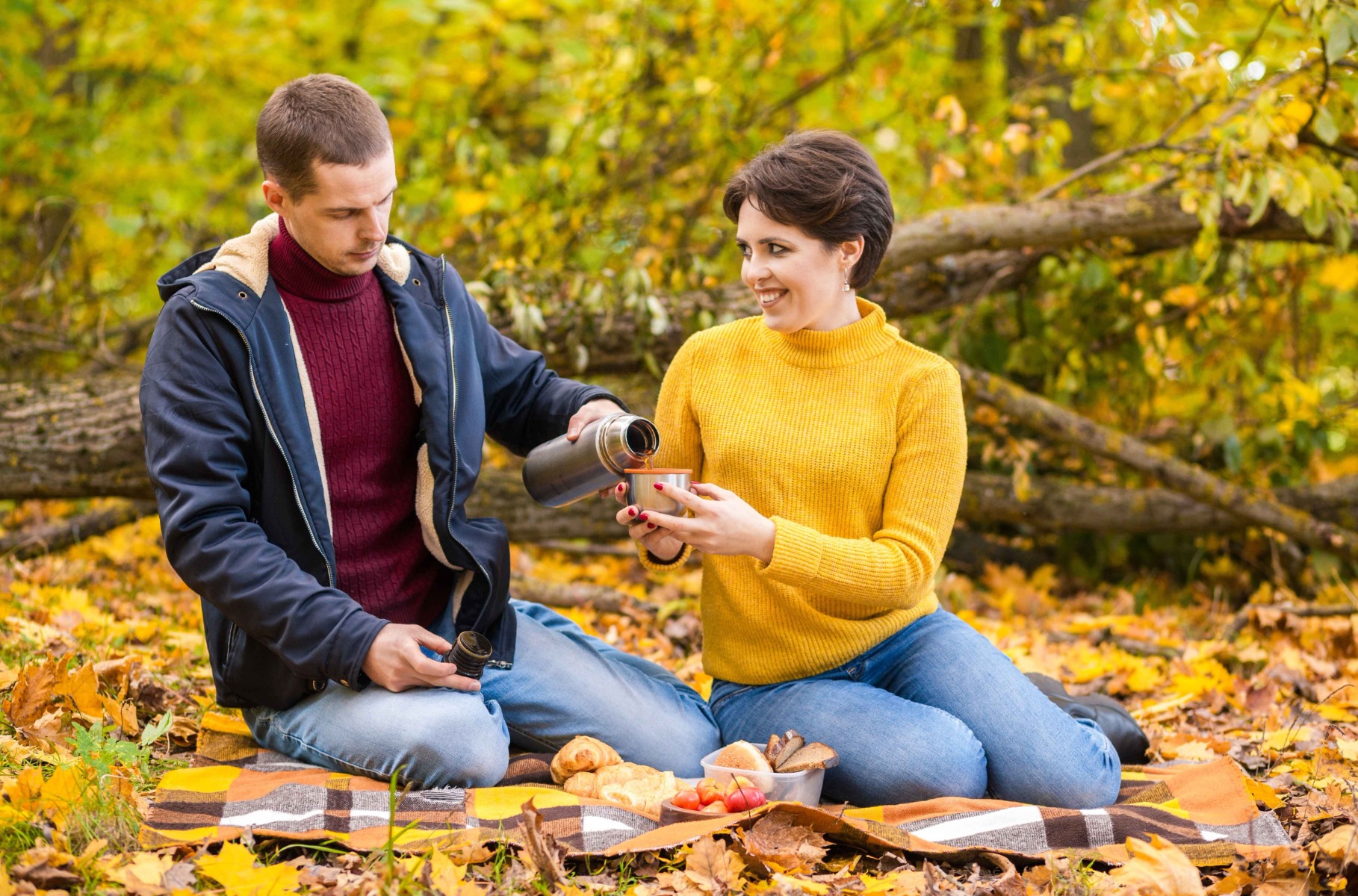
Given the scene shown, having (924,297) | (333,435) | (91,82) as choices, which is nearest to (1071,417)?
(924,297)

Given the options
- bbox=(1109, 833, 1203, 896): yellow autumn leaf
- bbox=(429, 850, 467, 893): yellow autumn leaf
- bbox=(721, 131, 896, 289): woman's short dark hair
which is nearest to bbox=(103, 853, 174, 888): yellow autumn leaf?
bbox=(429, 850, 467, 893): yellow autumn leaf

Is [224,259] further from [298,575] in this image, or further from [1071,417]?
[1071,417]

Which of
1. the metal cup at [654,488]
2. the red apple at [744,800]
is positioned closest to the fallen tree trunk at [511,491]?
the metal cup at [654,488]

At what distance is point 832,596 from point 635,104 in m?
3.66

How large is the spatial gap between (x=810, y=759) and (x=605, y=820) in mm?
461

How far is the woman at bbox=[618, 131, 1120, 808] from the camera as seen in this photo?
260 cm

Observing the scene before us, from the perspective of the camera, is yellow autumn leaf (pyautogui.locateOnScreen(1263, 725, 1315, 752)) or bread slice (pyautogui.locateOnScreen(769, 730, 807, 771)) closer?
bread slice (pyautogui.locateOnScreen(769, 730, 807, 771))

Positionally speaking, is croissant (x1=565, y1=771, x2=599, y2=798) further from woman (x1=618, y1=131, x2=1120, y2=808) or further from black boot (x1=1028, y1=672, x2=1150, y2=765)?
black boot (x1=1028, y1=672, x2=1150, y2=765)

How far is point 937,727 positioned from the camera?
8.55 ft

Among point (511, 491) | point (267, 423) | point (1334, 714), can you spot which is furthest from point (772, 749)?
point (511, 491)

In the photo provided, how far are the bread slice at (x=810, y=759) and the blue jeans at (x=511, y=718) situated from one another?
1.23 ft

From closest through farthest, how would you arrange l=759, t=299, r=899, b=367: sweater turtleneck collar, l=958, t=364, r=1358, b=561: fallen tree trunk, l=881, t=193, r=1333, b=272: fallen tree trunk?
1. l=759, t=299, r=899, b=367: sweater turtleneck collar
2. l=881, t=193, r=1333, b=272: fallen tree trunk
3. l=958, t=364, r=1358, b=561: fallen tree trunk

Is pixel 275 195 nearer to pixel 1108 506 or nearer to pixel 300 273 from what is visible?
pixel 300 273

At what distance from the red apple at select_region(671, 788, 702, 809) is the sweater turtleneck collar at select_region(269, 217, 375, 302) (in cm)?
134
